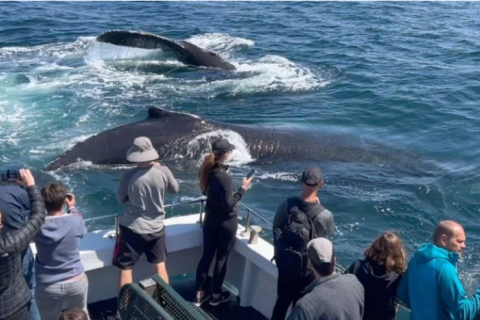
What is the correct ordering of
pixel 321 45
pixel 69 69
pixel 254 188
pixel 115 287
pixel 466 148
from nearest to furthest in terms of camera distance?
pixel 115 287
pixel 254 188
pixel 466 148
pixel 69 69
pixel 321 45

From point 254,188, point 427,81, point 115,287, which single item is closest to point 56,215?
point 115,287

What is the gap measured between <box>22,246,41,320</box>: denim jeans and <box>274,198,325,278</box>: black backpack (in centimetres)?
213

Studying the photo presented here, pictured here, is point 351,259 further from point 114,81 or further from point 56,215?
point 114,81

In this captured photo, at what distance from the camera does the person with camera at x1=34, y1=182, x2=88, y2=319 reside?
19.6ft

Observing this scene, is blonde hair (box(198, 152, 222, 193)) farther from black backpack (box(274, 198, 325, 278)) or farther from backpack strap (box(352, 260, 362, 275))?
backpack strap (box(352, 260, 362, 275))

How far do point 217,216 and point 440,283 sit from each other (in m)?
2.81

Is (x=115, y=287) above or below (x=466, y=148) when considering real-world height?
above

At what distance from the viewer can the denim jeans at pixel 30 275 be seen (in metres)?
5.82

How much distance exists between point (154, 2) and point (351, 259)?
114 ft

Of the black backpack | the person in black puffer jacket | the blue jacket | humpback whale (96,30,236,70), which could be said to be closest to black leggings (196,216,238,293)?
the black backpack

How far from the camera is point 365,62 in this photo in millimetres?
25469

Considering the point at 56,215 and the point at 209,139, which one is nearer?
the point at 56,215

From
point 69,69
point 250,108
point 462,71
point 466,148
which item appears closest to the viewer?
point 466,148

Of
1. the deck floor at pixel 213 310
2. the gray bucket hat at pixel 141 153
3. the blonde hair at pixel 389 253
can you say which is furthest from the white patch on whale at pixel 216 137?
the blonde hair at pixel 389 253
